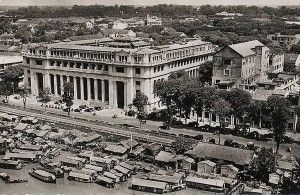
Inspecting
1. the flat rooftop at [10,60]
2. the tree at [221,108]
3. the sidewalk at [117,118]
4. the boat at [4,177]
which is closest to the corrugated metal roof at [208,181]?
the tree at [221,108]

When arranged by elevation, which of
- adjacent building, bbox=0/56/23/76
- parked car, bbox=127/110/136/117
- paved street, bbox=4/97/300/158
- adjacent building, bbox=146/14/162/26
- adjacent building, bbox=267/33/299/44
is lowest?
paved street, bbox=4/97/300/158

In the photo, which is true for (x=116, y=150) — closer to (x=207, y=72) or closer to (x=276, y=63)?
(x=207, y=72)

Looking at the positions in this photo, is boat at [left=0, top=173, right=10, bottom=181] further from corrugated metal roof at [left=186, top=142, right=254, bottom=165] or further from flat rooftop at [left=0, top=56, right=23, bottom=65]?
flat rooftop at [left=0, top=56, right=23, bottom=65]

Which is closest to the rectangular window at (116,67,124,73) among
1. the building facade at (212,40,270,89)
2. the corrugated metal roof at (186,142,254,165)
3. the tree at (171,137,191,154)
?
the building facade at (212,40,270,89)

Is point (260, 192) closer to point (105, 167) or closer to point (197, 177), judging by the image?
point (197, 177)

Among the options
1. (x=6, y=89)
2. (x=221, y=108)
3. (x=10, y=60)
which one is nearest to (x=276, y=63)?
(x=221, y=108)

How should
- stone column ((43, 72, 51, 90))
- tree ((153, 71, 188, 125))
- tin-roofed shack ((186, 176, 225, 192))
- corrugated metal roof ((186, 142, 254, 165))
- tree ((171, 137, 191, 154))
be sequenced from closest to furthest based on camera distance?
tin-roofed shack ((186, 176, 225, 192)) → corrugated metal roof ((186, 142, 254, 165)) → tree ((171, 137, 191, 154)) → tree ((153, 71, 188, 125)) → stone column ((43, 72, 51, 90))

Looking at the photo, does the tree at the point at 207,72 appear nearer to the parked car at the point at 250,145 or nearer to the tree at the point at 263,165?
the parked car at the point at 250,145
